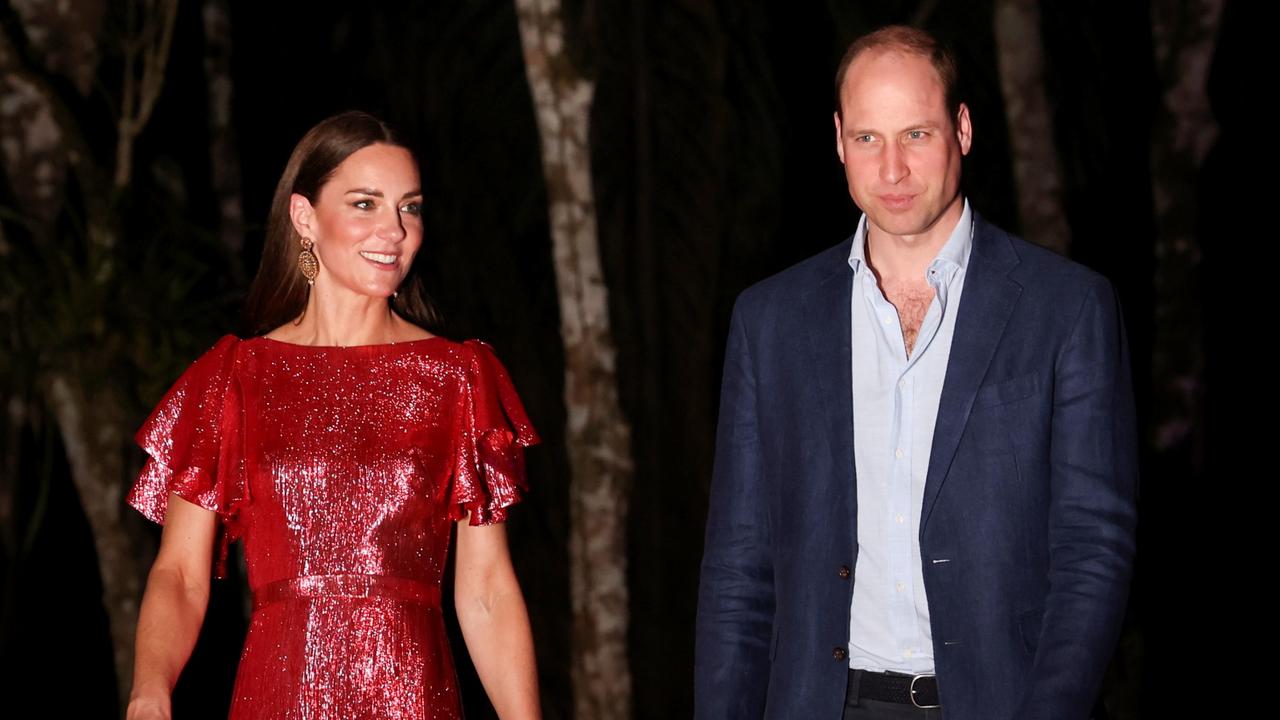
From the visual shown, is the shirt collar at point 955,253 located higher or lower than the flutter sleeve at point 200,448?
higher

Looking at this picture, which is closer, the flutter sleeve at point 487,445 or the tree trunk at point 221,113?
the flutter sleeve at point 487,445

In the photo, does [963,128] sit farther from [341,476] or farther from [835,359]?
[341,476]

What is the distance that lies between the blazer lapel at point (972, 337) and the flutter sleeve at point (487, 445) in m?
0.81

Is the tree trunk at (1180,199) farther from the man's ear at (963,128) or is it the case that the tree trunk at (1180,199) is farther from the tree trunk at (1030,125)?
the man's ear at (963,128)

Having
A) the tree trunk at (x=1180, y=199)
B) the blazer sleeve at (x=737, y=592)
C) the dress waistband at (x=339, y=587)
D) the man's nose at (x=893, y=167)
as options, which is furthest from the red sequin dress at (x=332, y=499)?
the tree trunk at (x=1180, y=199)

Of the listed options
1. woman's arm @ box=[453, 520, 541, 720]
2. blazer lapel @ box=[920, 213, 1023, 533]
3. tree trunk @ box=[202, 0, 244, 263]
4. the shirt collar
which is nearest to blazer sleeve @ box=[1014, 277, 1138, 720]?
blazer lapel @ box=[920, 213, 1023, 533]

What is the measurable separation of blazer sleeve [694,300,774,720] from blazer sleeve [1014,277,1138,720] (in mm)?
474

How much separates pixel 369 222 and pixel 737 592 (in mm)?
910

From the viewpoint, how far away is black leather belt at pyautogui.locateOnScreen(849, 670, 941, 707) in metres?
2.48

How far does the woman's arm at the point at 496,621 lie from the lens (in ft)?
9.56

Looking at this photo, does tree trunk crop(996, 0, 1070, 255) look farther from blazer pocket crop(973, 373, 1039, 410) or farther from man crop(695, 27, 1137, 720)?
blazer pocket crop(973, 373, 1039, 410)

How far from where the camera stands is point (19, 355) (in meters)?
5.35

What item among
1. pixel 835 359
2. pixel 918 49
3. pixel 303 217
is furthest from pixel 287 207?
pixel 918 49

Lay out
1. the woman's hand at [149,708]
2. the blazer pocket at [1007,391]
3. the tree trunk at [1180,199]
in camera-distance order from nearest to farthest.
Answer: the blazer pocket at [1007,391] < the woman's hand at [149,708] < the tree trunk at [1180,199]
